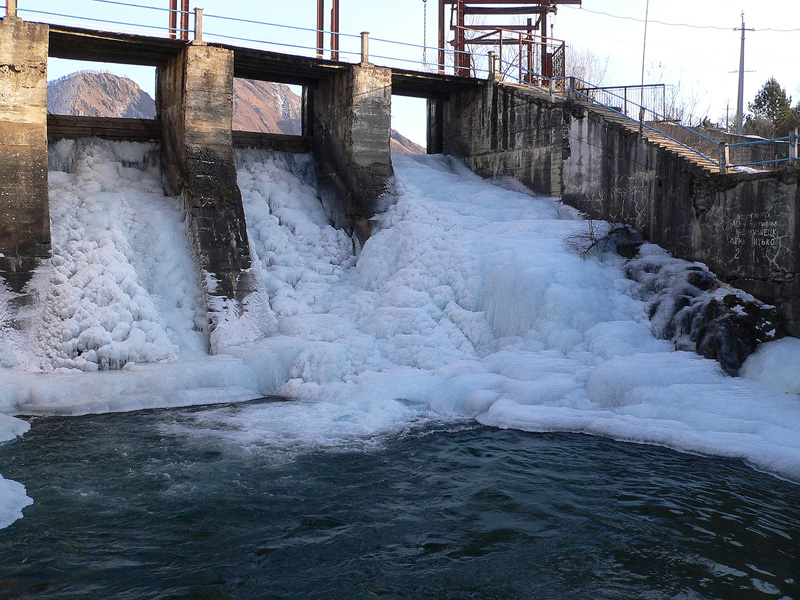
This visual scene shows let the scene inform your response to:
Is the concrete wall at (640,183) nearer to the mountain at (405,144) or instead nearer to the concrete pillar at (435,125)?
the concrete pillar at (435,125)

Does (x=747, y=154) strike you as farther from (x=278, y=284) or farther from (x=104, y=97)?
(x=104, y=97)

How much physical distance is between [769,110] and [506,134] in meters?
19.1

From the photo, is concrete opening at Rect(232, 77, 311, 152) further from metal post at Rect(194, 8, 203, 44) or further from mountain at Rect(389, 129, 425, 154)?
metal post at Rect(194, 8, 203, 44)

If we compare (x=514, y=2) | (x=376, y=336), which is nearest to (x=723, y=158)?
(x=376, y=336)

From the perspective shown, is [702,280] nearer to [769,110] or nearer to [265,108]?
[769,110]

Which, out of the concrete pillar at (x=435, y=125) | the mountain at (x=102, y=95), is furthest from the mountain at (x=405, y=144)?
the concrete pillar at (x=435, y=125)

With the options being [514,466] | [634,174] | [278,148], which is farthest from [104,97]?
[514,466]

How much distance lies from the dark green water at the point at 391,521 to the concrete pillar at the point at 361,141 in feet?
26.6

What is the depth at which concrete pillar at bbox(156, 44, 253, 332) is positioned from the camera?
13.7 m

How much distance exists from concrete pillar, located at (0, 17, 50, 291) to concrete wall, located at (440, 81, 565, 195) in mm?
10371

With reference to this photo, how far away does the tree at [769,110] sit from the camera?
29.8 meters

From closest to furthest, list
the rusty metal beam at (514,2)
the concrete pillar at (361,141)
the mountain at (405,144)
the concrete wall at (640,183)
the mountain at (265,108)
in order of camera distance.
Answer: the concrete wall at (640,183) < the concrete pillar at (361,141) < the rusty metal beam at (514,2) < the mountain at (405,144) < the mountain at (265,108)

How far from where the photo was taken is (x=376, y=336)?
1295 cm

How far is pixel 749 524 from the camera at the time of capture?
683cm
